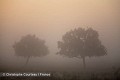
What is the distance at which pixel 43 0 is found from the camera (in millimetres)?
2234

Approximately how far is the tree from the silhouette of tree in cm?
24

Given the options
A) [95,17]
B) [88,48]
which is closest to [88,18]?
[95,17]

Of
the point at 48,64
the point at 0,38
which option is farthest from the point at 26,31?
the point at 48,64

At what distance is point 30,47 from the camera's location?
2160 mm

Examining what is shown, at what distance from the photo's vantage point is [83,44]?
2.16 meters

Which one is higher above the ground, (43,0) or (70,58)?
(43,0)

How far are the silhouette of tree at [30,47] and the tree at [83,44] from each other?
24 centimetres

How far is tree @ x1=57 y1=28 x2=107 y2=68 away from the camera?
216cm

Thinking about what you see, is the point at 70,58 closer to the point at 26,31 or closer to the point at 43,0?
the point at 26,31

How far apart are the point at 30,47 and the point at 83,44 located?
1.81 ft

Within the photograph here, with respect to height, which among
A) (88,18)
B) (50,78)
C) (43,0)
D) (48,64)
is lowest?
(50,78)

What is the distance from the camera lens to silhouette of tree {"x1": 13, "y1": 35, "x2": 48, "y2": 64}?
2.16 meters

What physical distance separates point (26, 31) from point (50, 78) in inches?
21.5

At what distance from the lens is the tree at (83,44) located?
2158 mm
